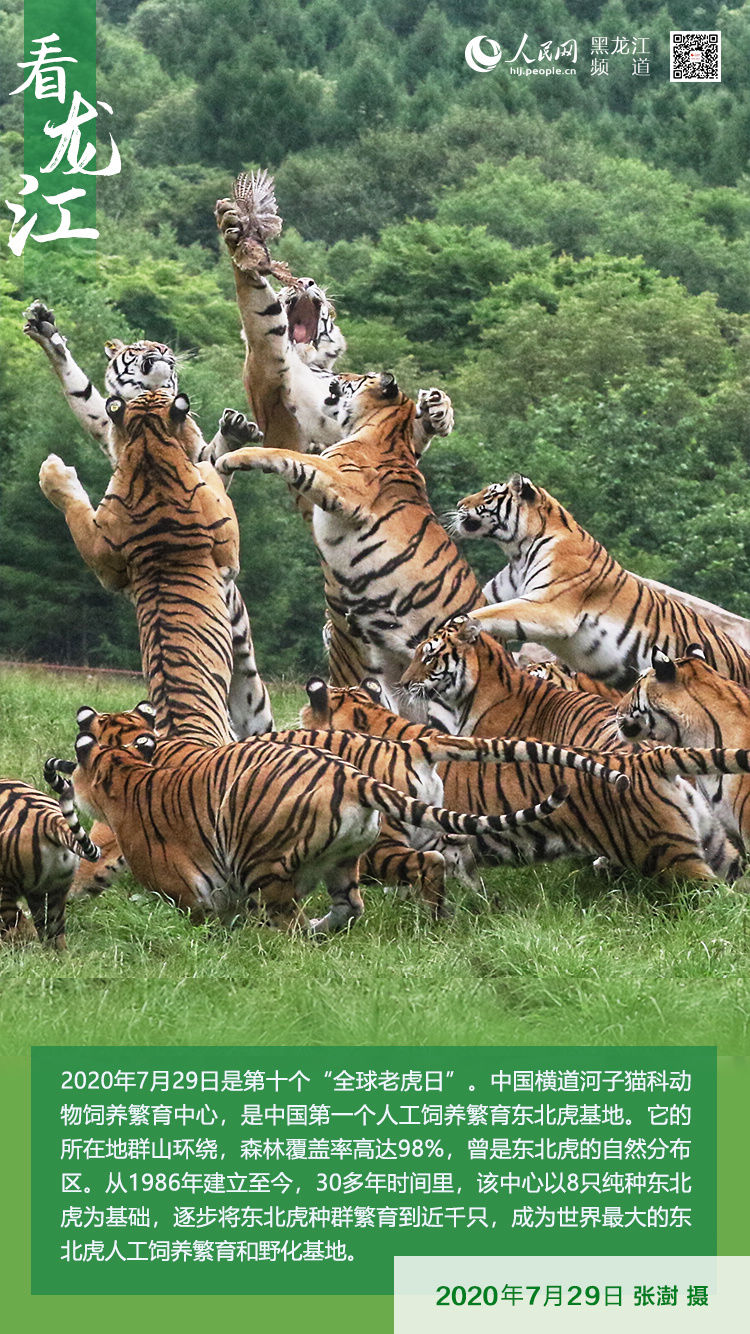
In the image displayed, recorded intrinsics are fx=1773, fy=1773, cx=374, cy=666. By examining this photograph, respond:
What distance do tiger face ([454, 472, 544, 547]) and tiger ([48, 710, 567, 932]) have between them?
5.23 feet

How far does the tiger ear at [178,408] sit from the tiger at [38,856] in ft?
4.94

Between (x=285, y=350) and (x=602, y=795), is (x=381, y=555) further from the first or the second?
(x=602, y=795)

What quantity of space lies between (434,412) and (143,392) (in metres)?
1.04

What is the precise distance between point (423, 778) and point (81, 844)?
1.02 meters

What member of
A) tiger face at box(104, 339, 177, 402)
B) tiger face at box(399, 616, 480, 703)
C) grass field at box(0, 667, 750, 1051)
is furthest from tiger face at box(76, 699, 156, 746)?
tiger face at box(104, 339, 177, 402)

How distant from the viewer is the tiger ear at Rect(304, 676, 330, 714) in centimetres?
520

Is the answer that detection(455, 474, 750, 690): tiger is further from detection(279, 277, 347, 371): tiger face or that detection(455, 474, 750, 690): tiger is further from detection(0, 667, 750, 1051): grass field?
detection(0, 667, 750, 1051): grass field

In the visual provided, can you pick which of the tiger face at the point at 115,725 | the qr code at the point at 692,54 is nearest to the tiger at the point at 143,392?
the tiger face at the point at 115,725

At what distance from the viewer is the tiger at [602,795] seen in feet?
16.5

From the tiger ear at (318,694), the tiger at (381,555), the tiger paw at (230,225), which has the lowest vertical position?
the tiger ear at (318,694)

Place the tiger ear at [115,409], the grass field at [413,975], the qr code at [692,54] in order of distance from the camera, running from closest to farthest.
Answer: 1. the grass field at [413,975]
2. the tiger ear at [115,409]
3. the qr code at [692,54]

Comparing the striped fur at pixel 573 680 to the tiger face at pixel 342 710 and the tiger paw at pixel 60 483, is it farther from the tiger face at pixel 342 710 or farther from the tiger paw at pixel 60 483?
the tiger paw at pixel 60 483

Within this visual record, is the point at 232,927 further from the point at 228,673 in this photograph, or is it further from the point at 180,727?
the point at 228,673

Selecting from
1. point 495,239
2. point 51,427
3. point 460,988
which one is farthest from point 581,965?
point 495,239
